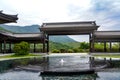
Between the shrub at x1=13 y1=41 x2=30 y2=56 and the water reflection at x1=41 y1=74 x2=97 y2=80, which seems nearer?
the water reflection at x1=41 y1=74 x2=97 y2=80

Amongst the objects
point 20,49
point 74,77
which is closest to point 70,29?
point 20,49

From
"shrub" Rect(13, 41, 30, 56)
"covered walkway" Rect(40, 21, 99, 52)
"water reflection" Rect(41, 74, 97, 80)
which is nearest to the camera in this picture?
"water reflection" Rect(41, 74, 97, 80)

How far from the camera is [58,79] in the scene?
448 inches

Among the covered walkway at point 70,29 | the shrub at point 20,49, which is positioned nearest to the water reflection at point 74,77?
the shrub at point 20,49

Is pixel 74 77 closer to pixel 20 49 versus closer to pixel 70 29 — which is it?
pixel 20 49

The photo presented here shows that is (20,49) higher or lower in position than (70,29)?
lower

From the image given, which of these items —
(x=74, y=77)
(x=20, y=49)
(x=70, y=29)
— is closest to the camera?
(x=74, y=77)

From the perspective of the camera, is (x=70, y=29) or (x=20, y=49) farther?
(x=70, y=29)

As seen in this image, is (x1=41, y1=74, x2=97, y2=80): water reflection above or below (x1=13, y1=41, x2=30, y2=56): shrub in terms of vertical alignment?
below

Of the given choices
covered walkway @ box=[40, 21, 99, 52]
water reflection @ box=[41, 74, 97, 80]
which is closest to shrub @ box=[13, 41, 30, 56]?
covered walkway @ box=[40, 21, 99, 52]

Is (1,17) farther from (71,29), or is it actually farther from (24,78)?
(71,29)

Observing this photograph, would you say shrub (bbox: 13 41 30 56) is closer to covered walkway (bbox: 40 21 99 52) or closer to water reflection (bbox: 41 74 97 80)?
covered walkway (bbox: 40 21 99 52)

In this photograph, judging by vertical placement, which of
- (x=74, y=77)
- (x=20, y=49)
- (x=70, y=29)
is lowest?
(x=74, y=77)

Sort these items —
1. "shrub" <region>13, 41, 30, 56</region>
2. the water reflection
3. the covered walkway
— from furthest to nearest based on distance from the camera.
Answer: the covered walkway, "shrub" <region>13, 41, 30, 56</region>, the water reflection
